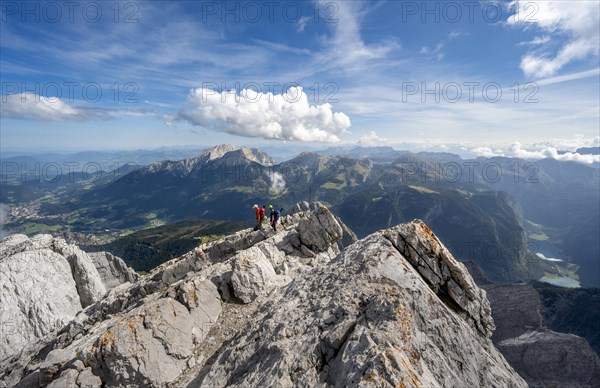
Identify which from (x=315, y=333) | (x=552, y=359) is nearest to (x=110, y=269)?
(x=315, y=333)

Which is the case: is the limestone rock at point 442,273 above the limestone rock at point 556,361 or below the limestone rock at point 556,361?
above

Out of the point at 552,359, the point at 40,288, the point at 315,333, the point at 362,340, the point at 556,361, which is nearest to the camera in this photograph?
the point at 362,340

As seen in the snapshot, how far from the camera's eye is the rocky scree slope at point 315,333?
12641 millimetres

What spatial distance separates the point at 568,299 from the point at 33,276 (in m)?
249

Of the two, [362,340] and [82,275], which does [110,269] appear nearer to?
[82,275]

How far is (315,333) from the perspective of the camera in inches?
566

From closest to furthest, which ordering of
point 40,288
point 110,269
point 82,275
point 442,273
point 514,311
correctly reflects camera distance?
point 442,273
point 40,288
point 82,275
point 110,269
point 514,311

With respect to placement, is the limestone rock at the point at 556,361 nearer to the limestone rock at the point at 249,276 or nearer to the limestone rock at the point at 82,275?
the limestone rock at the point at 249,276

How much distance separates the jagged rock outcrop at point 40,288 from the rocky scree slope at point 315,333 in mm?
12978

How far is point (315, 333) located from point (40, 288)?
44407 millimetres

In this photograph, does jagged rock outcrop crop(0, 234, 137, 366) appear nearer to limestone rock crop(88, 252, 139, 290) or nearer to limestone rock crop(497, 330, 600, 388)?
limestone rock crop(88, 252, 139, 290)

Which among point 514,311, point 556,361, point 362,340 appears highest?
point 362,340

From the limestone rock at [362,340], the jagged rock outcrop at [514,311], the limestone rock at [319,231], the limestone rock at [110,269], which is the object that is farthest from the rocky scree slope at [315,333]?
the jagged rock outcrop at [514,311]

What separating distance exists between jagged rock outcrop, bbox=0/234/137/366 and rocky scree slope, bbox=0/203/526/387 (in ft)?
42.6
